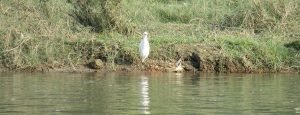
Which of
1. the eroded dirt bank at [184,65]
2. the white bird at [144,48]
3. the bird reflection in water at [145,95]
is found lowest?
the bird reflection in water at [145,95]

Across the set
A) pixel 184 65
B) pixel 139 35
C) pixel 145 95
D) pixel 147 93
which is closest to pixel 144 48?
pixel 184 65

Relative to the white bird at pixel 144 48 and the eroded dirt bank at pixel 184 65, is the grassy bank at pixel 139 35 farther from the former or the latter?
the white bird at pixel 144 48

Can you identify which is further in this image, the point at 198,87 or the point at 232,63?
the point at 232,63

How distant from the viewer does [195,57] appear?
20.3m

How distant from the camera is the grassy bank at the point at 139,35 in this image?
2023cm

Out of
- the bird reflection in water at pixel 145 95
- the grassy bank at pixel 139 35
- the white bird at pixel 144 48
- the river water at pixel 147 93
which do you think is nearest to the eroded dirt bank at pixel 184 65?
the grassy bank at pixel 139 35

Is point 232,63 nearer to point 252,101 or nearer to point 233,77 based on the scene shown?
point 233,77

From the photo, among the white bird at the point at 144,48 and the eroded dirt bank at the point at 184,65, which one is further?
the eroded dirt bank at the point at 184,65

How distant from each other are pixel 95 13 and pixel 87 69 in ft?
7.94

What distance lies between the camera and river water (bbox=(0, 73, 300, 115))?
12.1 meters

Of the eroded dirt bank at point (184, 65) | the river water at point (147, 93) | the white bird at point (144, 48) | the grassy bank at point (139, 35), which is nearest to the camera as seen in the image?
the river water at point (147, 93)

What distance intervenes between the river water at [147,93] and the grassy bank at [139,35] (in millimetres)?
1040

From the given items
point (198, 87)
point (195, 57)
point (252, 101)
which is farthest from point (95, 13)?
point (252, 101)

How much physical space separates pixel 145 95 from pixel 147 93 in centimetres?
37
